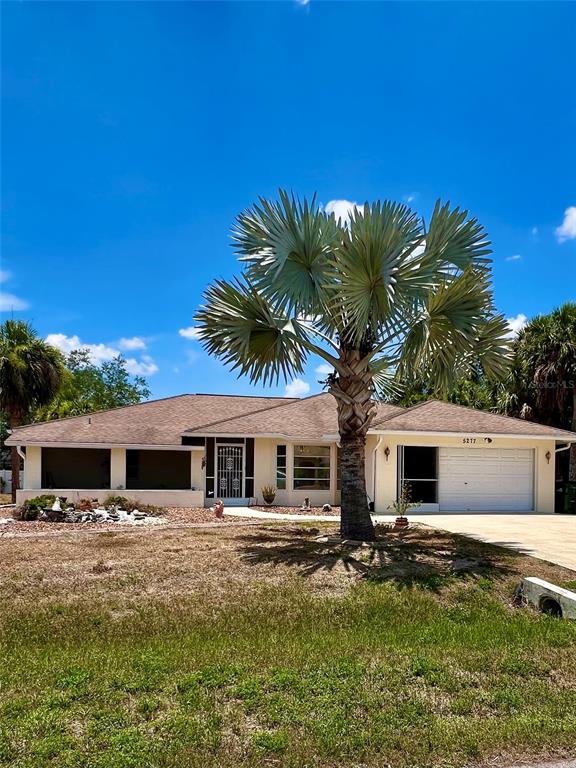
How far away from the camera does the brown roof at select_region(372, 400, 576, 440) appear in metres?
18.8

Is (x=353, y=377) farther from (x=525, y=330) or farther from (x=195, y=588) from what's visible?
(x=525, y=330)

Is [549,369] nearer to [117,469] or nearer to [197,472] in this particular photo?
[197,472]

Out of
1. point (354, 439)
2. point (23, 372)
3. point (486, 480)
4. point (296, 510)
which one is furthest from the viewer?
point (23, 372)

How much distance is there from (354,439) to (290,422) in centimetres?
961

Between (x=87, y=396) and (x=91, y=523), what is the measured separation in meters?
33.0

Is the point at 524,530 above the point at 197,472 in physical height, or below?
below

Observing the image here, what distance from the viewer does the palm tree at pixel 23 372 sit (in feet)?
75.9

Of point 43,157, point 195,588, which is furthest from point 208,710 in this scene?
point 43,157

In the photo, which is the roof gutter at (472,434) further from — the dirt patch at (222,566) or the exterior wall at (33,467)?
the exterior wall at (33,467)

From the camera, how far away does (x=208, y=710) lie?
416cm

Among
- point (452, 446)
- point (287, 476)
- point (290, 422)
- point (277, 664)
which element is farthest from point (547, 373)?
point (277, 664)

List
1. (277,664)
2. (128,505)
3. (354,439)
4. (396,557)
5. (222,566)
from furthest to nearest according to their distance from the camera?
(128,505)
(354,439)
(396,557)
(222,566)
(277,664)

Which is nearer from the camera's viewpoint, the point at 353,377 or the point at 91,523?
the point at 353,377

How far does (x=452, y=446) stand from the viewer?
1944cm
